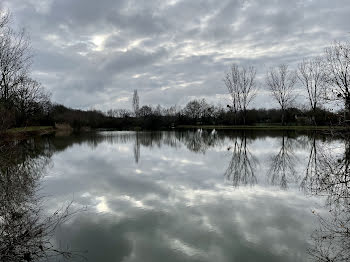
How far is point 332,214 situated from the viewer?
207 inches

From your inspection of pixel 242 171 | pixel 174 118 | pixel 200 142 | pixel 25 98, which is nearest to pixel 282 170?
pixel 242 171

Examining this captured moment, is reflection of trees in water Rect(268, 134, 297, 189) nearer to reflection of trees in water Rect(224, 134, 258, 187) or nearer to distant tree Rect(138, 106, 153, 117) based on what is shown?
reflection of trees in water Rect(224, 134, 258, 187)

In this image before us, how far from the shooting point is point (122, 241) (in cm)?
419

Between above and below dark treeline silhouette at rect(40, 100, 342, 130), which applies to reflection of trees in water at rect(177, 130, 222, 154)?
below

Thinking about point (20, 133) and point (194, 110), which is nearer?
point (20, 133)

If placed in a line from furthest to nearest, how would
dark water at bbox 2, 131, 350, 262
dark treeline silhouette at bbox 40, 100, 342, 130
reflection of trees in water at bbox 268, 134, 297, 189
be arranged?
dark treeline silhouette at bbox 40, 100, 342, 130 < reflection of trees in water at bbox 268, 134, 297, 189 < dark water at bbox 2, 131, 350, 262

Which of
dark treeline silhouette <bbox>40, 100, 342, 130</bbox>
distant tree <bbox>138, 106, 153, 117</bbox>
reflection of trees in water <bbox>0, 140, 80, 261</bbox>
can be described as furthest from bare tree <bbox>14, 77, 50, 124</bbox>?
distant tree <bbox>138, 106, 153, 117</bbox>

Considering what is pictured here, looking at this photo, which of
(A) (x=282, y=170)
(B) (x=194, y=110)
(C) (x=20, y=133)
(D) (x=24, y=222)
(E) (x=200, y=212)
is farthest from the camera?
(B) (x=194, y=110)

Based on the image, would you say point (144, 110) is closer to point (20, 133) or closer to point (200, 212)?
point (20, 133)

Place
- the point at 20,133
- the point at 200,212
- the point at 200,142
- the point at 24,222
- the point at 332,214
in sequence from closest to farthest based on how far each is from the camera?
the point at 24,222
the point at 332,214
the point at 200,212
the point at 20,133
the point at 200,142

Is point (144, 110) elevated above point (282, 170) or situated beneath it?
elevated above

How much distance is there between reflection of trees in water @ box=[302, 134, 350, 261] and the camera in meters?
3.73

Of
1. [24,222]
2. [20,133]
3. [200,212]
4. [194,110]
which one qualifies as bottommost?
[200,212]

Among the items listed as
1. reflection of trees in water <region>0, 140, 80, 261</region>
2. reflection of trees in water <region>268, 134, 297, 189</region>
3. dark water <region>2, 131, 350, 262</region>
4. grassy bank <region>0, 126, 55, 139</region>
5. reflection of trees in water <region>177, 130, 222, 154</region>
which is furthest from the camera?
reflection of trees in water <region>177, 130, 222, 154</region>
